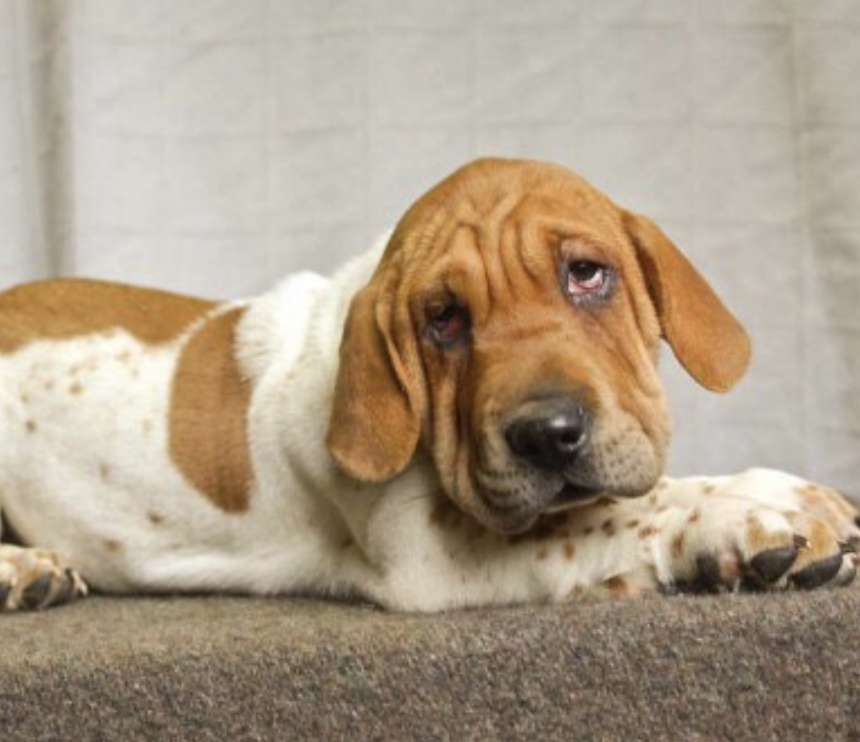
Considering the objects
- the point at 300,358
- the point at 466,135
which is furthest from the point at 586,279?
the point at 466,135

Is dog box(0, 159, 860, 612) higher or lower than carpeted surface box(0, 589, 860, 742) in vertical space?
higher

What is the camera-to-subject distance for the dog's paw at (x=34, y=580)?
3434 millimetres

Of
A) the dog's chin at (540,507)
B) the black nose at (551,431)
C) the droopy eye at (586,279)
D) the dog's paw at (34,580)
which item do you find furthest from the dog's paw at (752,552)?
the dog's paw at (34,580)

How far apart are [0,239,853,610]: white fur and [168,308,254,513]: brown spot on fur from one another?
0.08 feet

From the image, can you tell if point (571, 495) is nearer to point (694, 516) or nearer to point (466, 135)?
point (694, 516)

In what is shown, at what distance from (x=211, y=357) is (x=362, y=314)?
697 millimetres

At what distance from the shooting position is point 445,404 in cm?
306

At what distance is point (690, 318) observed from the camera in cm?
315

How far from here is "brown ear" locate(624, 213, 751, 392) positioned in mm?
3139

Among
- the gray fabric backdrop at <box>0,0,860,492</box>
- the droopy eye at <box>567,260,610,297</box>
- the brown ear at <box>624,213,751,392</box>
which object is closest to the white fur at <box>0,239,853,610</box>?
the brown ear at <box>624,213,751,392</box>

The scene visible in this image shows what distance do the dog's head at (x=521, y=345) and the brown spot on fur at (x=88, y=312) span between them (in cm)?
81

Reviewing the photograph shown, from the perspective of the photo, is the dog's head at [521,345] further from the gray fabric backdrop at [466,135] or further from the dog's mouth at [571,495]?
the gray fabric backdrop at [466,135]

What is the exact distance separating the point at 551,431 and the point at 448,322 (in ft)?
1.35

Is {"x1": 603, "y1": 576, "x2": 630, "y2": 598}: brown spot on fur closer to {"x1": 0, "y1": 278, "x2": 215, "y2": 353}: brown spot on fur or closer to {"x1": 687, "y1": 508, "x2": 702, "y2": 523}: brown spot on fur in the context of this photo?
{"x1": 687, "y1": 508, "x2": 702, "y2": 523}: brown spot on fur
